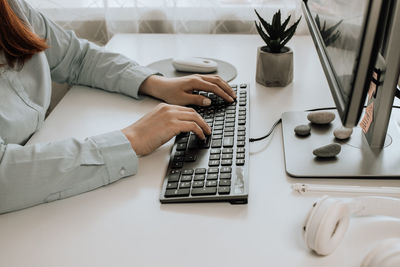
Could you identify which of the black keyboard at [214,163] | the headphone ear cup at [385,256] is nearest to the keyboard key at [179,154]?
the black keyboard at [214,163]

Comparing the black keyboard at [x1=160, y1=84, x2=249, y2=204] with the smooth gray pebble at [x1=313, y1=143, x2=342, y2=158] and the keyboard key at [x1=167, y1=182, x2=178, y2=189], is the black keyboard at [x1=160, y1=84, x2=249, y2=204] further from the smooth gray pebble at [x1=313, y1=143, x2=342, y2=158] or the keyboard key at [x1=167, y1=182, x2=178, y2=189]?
the smooth gray pebble at [x1=313, y1=143, x2=342, y2=158]

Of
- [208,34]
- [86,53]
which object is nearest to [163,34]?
[208,34]

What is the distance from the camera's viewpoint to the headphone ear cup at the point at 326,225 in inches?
20.2

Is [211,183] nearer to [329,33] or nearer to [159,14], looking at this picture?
[329,33]

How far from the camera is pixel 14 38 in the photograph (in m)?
0.86

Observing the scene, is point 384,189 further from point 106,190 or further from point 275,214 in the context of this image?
point 106,190

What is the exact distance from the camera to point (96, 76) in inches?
40.8

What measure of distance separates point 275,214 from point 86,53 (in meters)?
0.69

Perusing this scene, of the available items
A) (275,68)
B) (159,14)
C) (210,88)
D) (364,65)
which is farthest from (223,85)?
(159,14)

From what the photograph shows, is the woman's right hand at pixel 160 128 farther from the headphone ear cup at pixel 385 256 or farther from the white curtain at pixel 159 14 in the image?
the white curtain at pixel 159 14

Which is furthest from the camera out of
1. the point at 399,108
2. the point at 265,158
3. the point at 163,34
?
the point at 163,34

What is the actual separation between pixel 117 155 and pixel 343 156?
379mm

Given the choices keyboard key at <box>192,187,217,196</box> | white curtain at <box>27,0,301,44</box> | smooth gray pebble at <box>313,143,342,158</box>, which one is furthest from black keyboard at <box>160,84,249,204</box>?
white curtain at <box>27,0,301,44</box>

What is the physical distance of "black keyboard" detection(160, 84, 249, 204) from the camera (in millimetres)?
632
